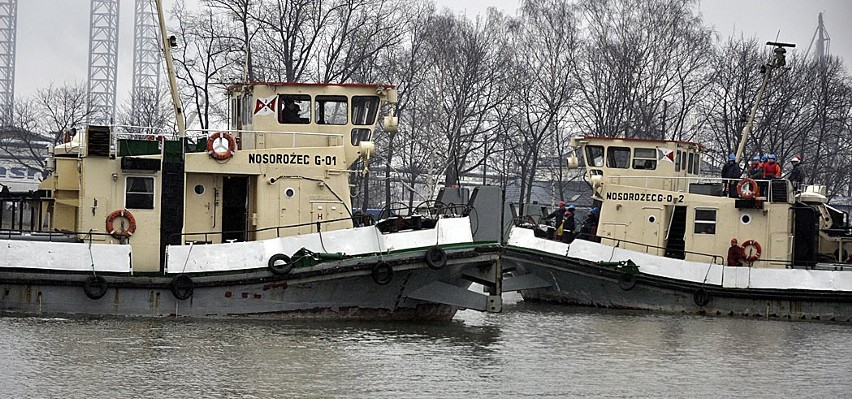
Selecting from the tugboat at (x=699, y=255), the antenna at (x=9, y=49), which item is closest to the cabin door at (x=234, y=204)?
the tugboat at (x=699, y=255)

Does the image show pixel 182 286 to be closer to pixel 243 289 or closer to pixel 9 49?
pixel 243 289

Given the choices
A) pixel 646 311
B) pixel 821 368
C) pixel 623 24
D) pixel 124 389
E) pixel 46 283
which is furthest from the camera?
pixel 623 24

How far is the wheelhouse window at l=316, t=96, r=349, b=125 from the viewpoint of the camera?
767 inches

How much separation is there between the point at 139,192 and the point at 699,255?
10504mm

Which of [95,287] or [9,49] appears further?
[9,49]

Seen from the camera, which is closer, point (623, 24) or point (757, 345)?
point (757, 345)

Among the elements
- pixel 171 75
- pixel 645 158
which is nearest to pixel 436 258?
pixel 171 75

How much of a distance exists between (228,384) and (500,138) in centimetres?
3066

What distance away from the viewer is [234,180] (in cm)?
1919

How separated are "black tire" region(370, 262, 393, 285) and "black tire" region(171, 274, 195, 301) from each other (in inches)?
105

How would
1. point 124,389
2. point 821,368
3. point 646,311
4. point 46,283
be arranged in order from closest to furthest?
point 124,389 < point 821,368 < point 46,283 < point 646,311

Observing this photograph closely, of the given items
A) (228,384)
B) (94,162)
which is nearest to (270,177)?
(94,162)

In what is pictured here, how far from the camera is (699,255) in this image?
23.0 metres

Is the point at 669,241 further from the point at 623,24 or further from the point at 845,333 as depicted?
the point at 623,24
